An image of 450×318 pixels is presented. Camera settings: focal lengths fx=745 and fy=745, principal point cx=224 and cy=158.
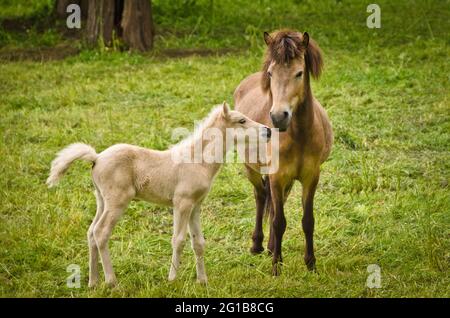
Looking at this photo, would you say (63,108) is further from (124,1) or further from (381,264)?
(381,264)

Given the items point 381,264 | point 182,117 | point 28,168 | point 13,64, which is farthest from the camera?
point 13,64

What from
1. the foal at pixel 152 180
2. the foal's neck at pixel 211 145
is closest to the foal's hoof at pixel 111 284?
the foal at pixel 152 180

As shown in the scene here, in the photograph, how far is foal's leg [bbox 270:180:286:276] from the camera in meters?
6.20

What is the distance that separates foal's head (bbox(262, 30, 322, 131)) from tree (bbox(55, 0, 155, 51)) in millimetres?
8485

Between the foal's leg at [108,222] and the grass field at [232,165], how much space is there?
164 millimetres

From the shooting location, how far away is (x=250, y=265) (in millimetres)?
6551

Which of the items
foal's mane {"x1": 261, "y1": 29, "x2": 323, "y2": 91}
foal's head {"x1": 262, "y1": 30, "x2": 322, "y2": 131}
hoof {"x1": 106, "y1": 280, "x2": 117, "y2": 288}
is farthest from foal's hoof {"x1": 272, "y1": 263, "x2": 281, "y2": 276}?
foal's mane {"x1": 261, "y1": 29, "x2": 323, "y2": 91}

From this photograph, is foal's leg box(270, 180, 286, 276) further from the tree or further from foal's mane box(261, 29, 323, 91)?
the tree

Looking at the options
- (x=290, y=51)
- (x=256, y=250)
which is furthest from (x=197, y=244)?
(x=290, y=51)

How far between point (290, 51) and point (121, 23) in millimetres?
9005

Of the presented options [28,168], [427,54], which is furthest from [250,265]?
[427,54]

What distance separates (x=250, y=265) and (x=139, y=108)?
5.02 meters

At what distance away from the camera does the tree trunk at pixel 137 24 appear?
14078mm

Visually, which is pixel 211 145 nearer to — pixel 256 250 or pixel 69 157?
pixel 69 157
